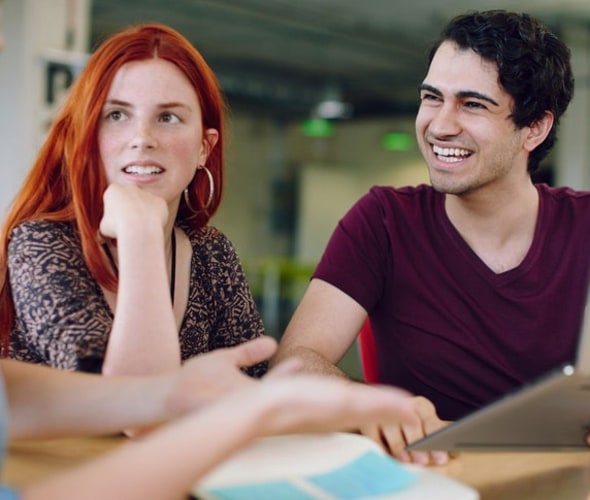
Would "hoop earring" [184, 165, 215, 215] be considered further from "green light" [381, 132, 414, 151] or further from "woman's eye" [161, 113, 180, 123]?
"green light" [381, 132, 414, 151]

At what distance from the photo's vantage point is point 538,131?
2273mm

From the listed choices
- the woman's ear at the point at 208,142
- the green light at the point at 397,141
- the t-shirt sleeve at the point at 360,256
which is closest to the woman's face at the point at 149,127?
the woman's ear at the point at 208,142

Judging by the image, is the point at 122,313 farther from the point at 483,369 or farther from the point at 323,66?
the point at 323,66

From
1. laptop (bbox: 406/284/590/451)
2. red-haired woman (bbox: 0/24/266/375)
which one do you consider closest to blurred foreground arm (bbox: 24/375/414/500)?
laptop (bbox: 406/284/590/451)

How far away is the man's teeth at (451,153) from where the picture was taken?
6.88 feet

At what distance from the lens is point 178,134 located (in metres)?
1.73

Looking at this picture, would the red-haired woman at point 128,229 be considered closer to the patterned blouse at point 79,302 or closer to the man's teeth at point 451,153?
the patterned blouse at point 79,302

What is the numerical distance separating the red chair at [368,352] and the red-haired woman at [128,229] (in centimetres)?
29

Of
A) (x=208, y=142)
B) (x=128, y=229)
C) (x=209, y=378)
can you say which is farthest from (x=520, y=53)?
(x=209, y=378)

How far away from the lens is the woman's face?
167cm

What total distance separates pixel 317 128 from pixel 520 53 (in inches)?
541

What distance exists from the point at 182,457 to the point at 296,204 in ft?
50.8

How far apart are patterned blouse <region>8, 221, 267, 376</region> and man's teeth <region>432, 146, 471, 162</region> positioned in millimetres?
569

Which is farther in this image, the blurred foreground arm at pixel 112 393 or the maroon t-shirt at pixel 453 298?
the maroon t-shirt at pixel 453 298
